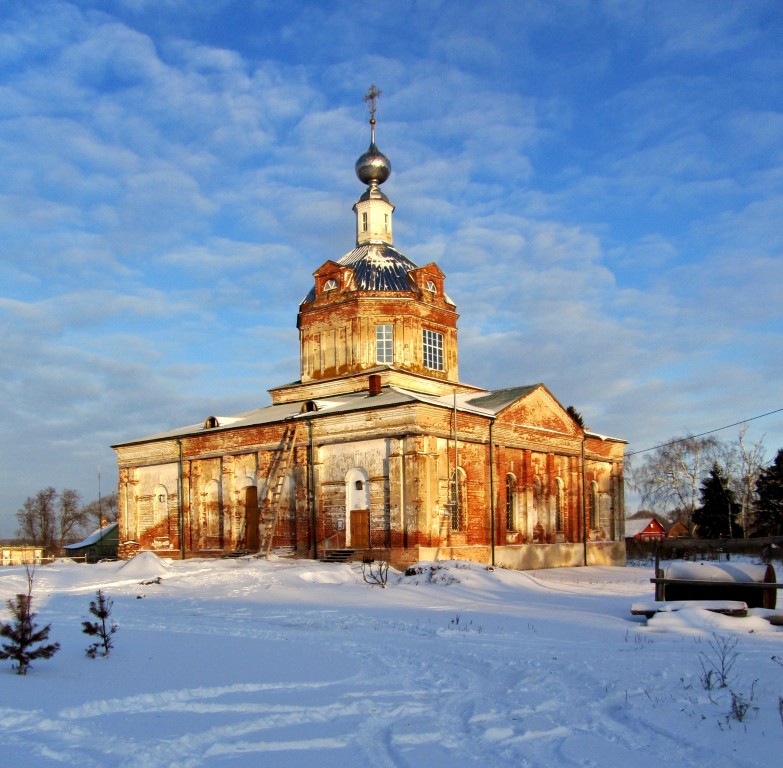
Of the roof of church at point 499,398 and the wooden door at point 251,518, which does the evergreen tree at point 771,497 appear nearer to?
the roof of church at point 499,398

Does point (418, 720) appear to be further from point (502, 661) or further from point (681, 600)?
point (681, 600)

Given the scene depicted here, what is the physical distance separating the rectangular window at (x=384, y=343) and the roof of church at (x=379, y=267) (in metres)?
1.57

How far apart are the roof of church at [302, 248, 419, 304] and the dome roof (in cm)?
308

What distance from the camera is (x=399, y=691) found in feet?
28.3

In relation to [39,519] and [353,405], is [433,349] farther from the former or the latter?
[39,519]

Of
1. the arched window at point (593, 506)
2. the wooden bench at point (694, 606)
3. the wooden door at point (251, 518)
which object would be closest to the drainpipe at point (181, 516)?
the wooden door at point (251, 518)

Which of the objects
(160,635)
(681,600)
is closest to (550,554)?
(681,600)

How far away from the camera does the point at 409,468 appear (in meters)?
25.8

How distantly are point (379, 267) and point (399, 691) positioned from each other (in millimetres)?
26665

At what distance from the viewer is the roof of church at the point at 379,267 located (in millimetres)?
33438

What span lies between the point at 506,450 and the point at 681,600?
14669 mm

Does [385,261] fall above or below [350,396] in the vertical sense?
above

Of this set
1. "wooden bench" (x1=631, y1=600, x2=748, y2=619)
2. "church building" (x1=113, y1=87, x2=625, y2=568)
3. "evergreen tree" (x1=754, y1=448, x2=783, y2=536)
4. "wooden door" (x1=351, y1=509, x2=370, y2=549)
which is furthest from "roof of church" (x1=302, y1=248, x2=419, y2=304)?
"evergreen tree" (x1=754, y1=448, x2=783, y2=536)

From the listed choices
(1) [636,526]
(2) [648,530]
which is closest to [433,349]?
(2) [648,530]
